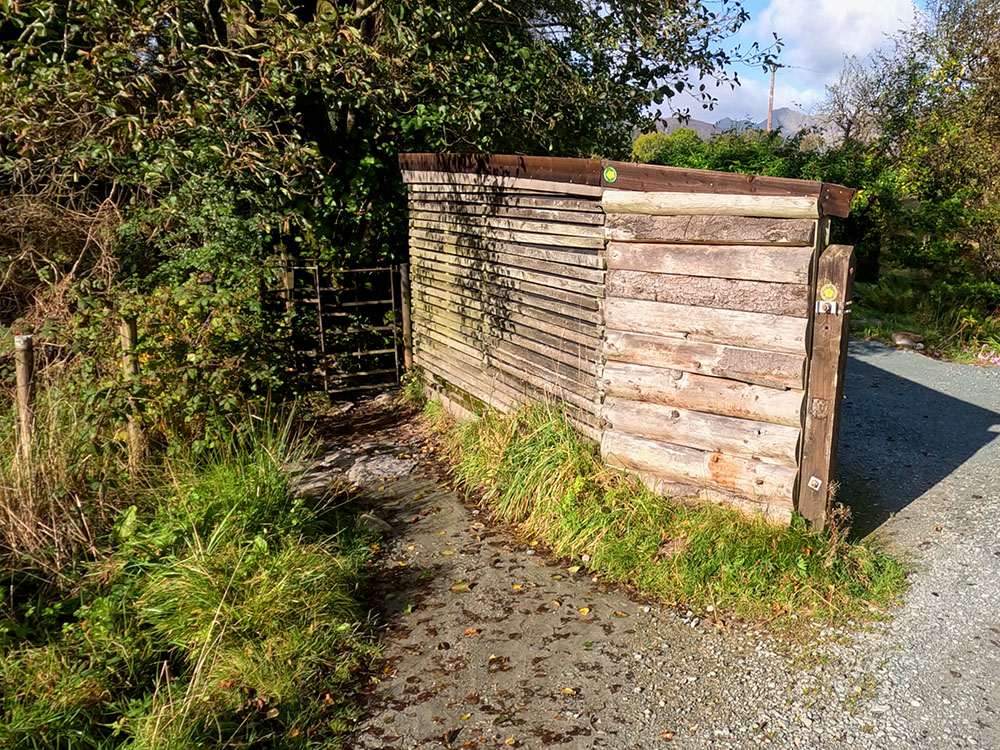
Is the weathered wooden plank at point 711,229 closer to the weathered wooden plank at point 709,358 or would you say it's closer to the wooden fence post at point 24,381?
the weathered wooden plank at point 709,358

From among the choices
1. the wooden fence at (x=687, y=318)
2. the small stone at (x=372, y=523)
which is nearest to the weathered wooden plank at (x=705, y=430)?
the wooden fence at (x=687, y=318)

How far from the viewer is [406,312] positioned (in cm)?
888

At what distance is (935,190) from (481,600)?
421 inches

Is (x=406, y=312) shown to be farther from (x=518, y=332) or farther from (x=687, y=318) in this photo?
(x=687, y=318)

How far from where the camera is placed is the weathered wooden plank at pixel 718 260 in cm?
435

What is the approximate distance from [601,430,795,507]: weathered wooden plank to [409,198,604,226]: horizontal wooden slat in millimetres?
1525

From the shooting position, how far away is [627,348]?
5.13 metres

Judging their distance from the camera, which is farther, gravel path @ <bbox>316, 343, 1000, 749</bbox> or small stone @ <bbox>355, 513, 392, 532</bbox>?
small stone @ <bbox>355, 513, 392, 532</bbox>

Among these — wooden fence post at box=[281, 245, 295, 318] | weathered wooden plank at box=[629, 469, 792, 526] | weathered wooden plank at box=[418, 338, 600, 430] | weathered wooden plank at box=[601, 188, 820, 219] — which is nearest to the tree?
wooden fence post at box=[281, 245, 295, 318]

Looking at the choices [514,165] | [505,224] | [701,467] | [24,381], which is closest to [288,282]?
[505,224]

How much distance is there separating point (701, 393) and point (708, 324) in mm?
443

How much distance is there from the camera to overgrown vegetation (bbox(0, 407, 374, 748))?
10.9 feet

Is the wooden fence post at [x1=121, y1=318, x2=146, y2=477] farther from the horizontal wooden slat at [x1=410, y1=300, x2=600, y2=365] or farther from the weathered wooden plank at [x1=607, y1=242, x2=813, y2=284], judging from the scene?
the weathered wooden plank at [x1=607, y1=242, x2=813, y2=284]

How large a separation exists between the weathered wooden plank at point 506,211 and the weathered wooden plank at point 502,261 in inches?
12.9
